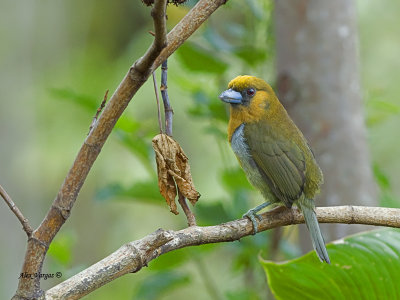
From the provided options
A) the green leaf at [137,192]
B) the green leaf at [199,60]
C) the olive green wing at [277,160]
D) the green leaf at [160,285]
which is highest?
the green leaf at [199,60]

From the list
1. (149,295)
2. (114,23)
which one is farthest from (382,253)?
(114,23)

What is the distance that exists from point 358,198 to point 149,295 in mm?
985

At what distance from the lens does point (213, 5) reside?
1.29m

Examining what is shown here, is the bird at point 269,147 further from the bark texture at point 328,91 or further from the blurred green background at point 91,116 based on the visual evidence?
the blurred green background at point 91,116

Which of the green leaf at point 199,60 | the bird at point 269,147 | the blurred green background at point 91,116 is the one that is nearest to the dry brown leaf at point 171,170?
the bird at point 269,147

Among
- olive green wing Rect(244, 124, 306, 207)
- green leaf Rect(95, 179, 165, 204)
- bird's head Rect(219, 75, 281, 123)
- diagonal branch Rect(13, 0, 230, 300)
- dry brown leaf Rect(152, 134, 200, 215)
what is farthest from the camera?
green leaf Rect(95, 179, 165, 204)

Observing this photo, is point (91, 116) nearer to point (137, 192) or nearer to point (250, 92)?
point (137, 192)

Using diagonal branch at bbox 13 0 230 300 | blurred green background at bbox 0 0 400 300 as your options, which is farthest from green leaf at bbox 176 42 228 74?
diagonal branch at bbox 13 0 230 300

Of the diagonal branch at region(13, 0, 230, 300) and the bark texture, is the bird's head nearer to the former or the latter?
the bark texture

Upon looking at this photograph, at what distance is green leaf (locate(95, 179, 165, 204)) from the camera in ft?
8.69

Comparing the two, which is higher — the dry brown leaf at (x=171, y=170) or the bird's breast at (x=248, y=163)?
the bird's breast at (x=248, y=163)

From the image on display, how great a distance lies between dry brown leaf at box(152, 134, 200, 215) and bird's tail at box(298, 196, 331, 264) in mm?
495

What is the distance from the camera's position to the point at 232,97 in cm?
247

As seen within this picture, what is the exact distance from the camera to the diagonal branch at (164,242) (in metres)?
1.18
